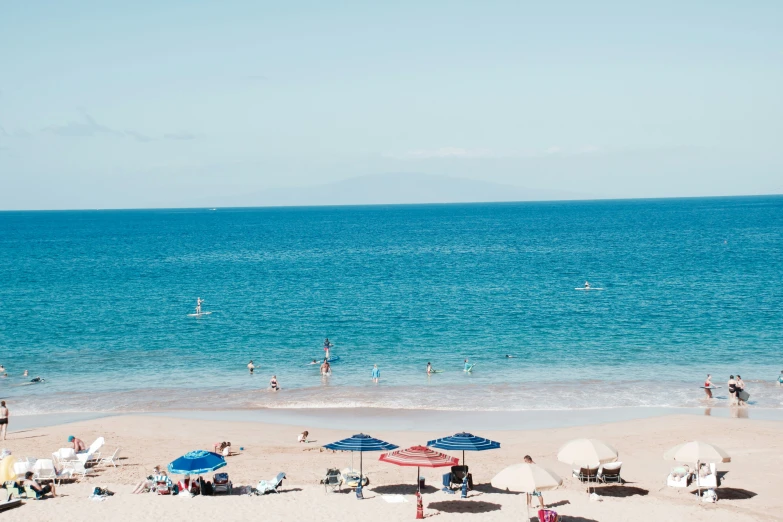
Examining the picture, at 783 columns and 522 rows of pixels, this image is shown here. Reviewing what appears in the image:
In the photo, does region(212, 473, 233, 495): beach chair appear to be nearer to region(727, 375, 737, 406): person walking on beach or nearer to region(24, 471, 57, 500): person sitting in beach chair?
region(24, 471, 57, 500): person sitting in beach chair

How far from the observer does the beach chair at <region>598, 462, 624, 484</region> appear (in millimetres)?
21328

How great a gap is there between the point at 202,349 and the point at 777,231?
121 m

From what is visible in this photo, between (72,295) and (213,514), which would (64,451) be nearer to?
(213,514)

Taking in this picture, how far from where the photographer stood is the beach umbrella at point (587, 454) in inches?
772

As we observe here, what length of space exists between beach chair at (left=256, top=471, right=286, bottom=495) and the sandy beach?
29 cm

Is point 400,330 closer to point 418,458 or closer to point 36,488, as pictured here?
point 418,458

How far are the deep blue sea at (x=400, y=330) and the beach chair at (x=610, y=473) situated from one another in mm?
10453

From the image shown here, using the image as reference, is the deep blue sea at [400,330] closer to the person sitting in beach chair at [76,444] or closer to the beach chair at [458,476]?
the person sitting in beach chair at [76,444]

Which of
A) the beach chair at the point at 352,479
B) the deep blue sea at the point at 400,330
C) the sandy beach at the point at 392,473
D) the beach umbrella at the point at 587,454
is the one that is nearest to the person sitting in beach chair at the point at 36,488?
the sandy beach at the point at 392,473

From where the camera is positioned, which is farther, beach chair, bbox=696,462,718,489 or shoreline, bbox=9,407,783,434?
shoreline, bbox=9,407,783,434

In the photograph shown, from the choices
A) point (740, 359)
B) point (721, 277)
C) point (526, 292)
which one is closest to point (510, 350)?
point (740, 359)

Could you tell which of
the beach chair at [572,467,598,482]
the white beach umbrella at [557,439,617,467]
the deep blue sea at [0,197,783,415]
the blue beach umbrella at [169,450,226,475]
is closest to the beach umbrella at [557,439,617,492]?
the white beach umbrella at [557,439,617,467]

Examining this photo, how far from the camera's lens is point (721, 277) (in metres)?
70.1

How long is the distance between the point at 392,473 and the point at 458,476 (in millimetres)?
2723
